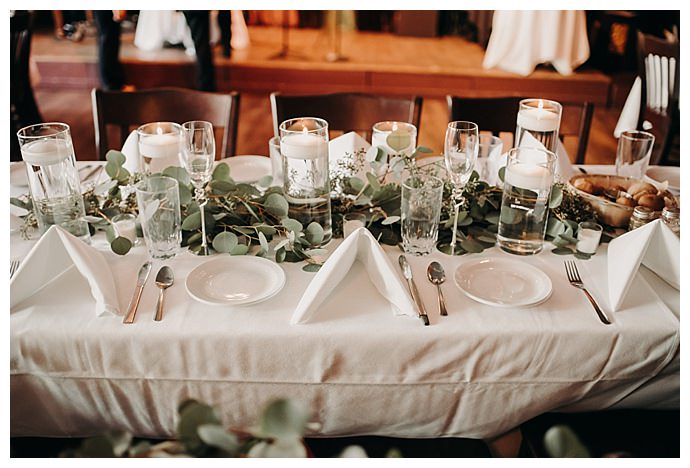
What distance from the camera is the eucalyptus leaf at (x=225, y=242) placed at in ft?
3.86

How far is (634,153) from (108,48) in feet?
12.1

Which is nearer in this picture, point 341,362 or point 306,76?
point 341,362

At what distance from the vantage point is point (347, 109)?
6.59ft

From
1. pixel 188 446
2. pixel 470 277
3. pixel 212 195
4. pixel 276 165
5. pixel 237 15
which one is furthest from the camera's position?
pixel 237 15

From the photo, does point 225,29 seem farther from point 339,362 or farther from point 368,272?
point 339,362

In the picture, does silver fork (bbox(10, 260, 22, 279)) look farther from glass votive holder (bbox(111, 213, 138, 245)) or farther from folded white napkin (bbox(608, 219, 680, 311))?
folded white napkin (bbox(608, 219, 680, 311))

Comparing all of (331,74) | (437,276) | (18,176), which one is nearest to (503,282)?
(437,276)

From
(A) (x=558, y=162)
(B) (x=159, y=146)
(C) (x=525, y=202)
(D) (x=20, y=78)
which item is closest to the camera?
(C) (x=525, y=202)

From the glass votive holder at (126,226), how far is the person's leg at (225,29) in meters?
4.07

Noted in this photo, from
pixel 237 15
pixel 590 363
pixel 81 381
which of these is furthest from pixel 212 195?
pixel 237 15

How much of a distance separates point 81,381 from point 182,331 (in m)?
0.19

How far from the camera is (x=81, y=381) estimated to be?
982mm

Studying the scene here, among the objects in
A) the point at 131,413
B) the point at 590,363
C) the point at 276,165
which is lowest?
the point at 131,413

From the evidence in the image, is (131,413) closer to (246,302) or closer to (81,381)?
(81,381)
